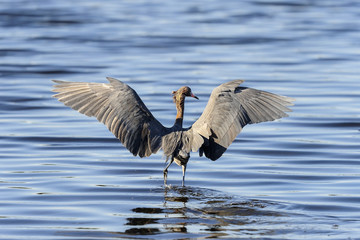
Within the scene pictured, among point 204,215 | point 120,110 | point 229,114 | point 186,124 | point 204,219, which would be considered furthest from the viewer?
point 186,124

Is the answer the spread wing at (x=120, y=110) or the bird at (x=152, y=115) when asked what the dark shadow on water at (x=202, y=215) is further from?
the spread wing at (x=120, y=110)

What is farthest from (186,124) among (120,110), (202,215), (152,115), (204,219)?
(204,219)

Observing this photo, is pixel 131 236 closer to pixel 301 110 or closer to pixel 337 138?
pixel 337 138

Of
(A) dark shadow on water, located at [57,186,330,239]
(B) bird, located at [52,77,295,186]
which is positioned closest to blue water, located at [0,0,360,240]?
(A) dark shadow on water, located at [57,186,330,239]

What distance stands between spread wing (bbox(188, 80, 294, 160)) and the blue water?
0.68 m

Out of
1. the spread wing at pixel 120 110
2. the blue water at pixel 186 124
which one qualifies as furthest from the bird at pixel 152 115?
the blue water at pixel 186 124

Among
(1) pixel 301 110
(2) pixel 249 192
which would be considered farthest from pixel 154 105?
(2) pixel 249 192

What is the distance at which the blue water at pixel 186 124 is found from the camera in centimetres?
827

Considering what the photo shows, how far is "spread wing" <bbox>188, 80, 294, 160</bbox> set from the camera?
9.12 meters

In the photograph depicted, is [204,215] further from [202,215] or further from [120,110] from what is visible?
[120,110]

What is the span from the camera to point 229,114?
29.9 ft

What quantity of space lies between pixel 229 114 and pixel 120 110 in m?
1.27

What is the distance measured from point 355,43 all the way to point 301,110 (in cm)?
922

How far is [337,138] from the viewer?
13133 mm
